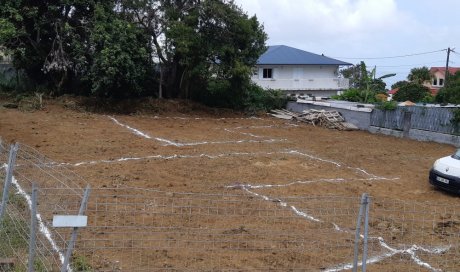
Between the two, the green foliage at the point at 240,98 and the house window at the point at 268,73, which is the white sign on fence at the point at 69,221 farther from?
the house window at the point at 268,73

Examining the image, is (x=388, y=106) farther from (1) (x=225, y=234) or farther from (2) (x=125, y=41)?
(1) (x=225, y=234)

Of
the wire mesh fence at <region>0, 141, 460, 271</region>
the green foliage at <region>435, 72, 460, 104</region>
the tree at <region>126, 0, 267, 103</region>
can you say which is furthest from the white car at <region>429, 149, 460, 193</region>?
the green foliage at <region>435, 72, 460, 104</region>

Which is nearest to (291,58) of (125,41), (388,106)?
(388,106)

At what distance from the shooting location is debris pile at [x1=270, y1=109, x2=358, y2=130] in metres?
21.3

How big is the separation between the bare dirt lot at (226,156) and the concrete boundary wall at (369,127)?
472 millimetres

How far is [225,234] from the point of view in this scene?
703 cm

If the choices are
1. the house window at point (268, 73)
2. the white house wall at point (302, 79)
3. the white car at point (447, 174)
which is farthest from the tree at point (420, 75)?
the white car at point (447, 174)

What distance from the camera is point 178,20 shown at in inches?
864

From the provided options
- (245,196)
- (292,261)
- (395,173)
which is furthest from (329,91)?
(292,261)

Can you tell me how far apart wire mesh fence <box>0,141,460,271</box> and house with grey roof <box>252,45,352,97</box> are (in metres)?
33.0

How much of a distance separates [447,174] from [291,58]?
33.9 meters

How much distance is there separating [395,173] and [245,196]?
16.5 ft

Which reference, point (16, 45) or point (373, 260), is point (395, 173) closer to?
point (373, 260)

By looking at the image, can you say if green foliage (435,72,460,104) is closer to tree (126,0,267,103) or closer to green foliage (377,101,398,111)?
green foliage (377,101,398,111)
